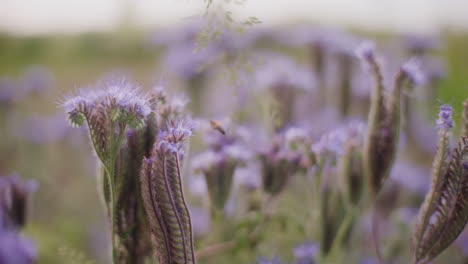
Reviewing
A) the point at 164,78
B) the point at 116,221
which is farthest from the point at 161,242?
the point at 164,78

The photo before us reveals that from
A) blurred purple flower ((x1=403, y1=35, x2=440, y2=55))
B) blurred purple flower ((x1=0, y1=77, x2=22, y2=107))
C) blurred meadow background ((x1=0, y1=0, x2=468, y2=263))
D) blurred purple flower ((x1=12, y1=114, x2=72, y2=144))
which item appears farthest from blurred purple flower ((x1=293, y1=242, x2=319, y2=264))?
blurred purple flower ((x1=0, y1=77, x2=22, y2=107))

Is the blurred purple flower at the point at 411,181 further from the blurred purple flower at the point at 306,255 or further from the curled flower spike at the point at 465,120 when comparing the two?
the curled flower spike at the point at 465,120

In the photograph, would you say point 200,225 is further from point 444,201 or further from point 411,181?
point 444,201

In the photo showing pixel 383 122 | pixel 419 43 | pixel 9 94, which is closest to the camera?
pixel 383 122

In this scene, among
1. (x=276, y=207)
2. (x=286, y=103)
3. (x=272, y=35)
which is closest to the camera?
(x=276, y=207)

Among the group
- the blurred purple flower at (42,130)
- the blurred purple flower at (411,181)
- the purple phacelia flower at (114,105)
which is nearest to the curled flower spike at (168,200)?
the purple phacelia flower at (114,105)

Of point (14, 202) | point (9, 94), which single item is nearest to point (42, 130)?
point (9, 94)

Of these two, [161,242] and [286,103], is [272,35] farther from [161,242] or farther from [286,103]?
[161,242]
